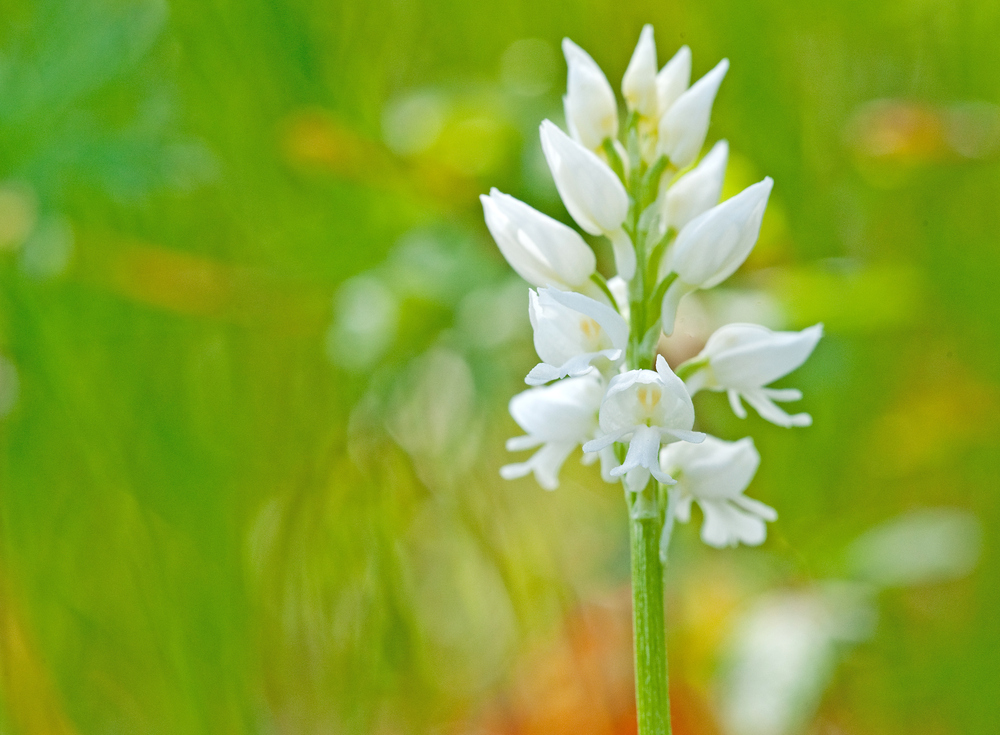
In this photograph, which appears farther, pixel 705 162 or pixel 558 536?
pixel 558 536

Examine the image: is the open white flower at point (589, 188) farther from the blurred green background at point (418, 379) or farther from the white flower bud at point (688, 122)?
the blurred green background at point (418, 379)

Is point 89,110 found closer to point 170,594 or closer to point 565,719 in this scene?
point 170,594

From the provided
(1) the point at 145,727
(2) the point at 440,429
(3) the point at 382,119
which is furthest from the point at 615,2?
(1) the point at 145,727

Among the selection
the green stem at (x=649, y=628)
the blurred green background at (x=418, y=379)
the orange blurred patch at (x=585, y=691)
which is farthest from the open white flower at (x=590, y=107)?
the orange blurred patch at (x=585, y=691)

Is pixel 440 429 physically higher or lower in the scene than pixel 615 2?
lower

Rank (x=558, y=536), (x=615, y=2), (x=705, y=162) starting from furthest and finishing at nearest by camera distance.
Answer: (x=558, y=536) < (x=615, y=2) < (x=705, y=162)

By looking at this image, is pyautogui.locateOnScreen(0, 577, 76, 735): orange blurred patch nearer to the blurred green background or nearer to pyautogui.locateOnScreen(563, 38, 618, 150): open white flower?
the blurred green background

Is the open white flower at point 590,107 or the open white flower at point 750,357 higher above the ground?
the open white flower at point 590,107

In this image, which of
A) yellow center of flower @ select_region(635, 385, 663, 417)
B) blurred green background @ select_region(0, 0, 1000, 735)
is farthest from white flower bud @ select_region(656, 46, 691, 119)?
blurred green background @ select_region(0, 0, 1000, 735)
